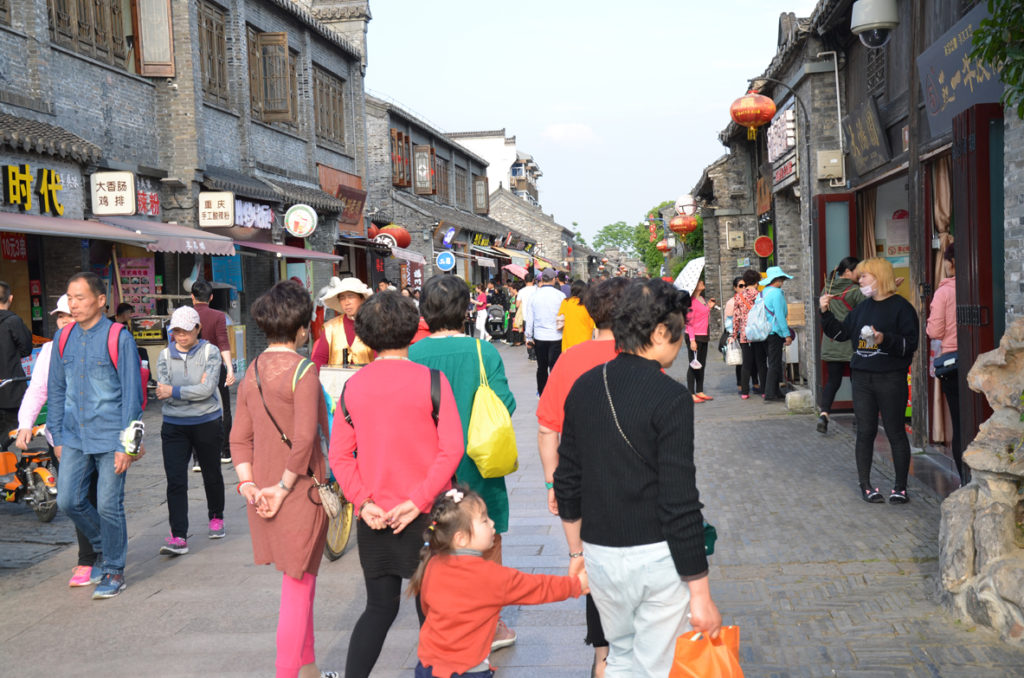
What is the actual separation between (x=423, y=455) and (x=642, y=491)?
3.37 ft

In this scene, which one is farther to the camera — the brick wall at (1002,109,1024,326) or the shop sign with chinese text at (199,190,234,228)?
the shop sign with chinese text at (199,190,234,228)

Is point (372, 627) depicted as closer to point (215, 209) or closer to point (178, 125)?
point (215, 209)

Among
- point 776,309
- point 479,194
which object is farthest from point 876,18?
point 479,194

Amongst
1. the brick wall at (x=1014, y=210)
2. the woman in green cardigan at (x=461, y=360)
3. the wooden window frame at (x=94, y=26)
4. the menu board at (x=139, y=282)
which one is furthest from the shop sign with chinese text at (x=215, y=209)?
the woman in green cardigan at (x=461, y=360)

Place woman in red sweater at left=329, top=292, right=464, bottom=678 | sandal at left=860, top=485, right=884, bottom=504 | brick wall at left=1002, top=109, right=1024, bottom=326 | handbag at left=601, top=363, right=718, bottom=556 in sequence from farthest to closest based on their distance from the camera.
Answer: sandal at left=860, top=485, right=884, bottom=504
brick wall at left=1002, top=109, right=1024, bottom=326
woman in red sweater at left=329, top=292, right=464, bottom=678
handbag at left=601, top=363, right=718, bottom=556

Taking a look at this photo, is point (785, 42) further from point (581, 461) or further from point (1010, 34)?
point (581, 461)

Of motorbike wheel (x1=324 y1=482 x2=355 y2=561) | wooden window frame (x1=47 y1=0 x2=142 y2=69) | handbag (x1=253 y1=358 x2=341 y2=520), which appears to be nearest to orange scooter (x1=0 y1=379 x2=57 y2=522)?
motorbike wheel (x1=324 y1=482 x2=355 y2=561)

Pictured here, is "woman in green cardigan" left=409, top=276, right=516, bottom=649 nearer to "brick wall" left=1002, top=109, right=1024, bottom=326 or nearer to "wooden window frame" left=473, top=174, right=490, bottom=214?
"brick wall" left=1002, top=109, right=1024, bottom=326

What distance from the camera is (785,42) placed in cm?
1336

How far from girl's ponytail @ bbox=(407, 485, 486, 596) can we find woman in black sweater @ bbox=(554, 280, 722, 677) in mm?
449

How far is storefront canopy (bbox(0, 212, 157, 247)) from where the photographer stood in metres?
11.1

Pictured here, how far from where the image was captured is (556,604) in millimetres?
5430

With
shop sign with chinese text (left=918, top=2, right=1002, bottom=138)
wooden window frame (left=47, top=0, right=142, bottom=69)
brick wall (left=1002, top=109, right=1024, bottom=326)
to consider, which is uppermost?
wooden window frame (left=47, top=0, right=142, bottom=69)

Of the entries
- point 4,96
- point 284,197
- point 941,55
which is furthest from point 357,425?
point 284,197
